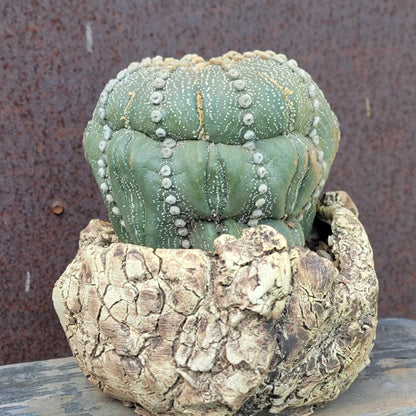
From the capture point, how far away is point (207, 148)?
1125 mm

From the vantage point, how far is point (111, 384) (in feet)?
3.67

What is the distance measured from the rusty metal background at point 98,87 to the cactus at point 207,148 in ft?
1.58

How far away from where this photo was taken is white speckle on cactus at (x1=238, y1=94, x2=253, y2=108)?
111cm

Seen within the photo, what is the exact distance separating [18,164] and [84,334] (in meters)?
0.73

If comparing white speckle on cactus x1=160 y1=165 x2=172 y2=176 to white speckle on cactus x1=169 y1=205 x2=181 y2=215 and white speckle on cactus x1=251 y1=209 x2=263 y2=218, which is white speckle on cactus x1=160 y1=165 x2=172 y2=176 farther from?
white speckle on cactus x1=251 y1=209 x2=263 y2=218

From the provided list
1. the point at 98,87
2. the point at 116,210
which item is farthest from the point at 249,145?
the point at 98,87

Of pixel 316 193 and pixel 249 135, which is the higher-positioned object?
pixel 249 135

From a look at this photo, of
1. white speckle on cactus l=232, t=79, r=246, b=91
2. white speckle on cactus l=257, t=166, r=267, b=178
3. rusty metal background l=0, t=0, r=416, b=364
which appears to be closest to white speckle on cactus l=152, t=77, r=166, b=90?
white speckle on cactus l=232, t=79, r=246, b=91

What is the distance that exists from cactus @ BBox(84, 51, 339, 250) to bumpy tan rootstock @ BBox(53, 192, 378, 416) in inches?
4.4

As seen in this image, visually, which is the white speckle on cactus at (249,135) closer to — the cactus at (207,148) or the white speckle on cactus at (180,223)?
the cactus at (207,148)

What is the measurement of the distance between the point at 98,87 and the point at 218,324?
0.95 meters

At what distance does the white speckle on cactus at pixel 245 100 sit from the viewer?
3.63ft

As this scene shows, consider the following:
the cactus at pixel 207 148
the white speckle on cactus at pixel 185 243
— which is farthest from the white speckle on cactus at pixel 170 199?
the white speckle on cactus at pixel 185 243

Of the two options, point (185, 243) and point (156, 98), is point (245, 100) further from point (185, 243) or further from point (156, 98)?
point (185, 243)
